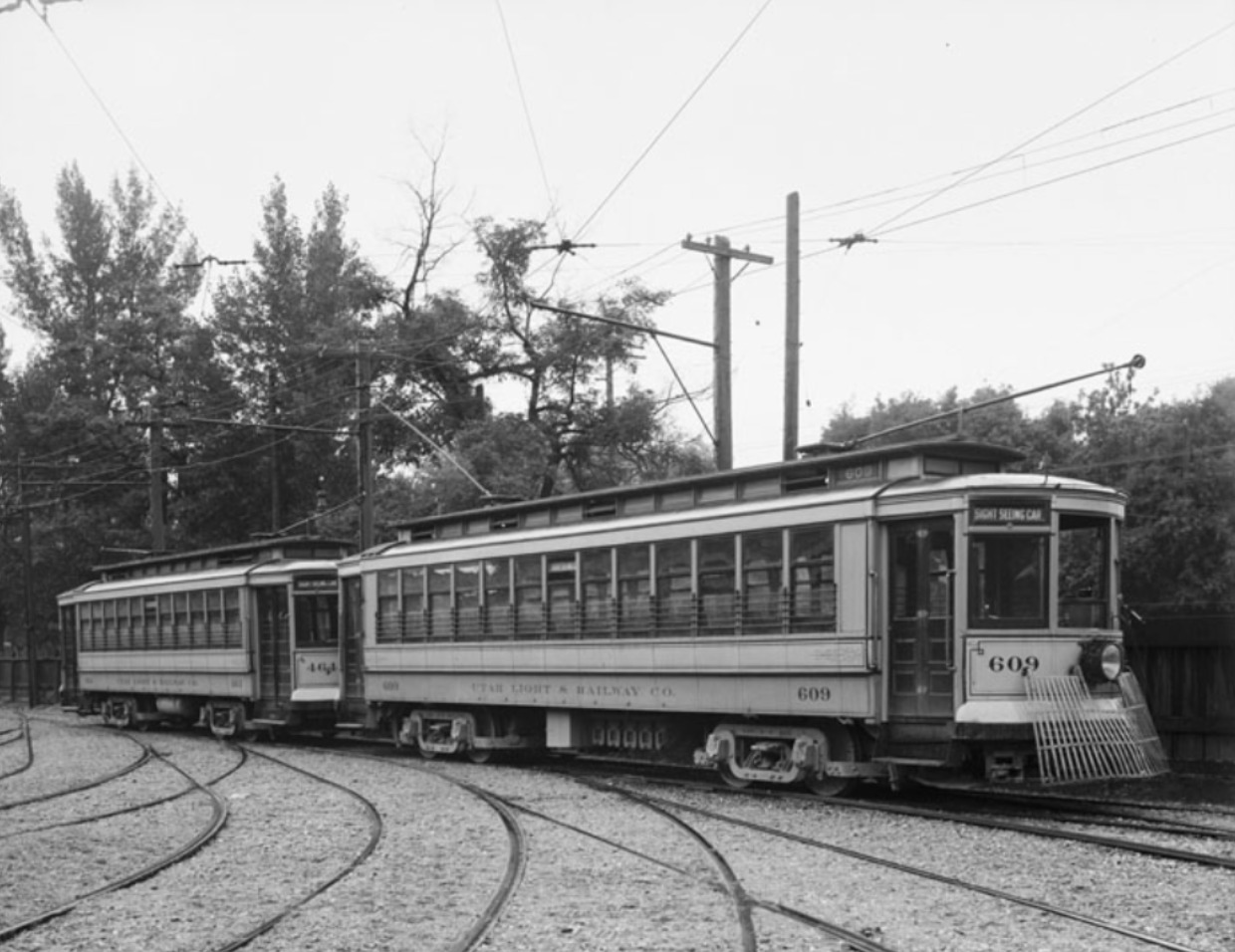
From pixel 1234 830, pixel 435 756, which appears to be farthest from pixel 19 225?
pixel 1234 830

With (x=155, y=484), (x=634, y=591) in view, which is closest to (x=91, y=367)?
(x=155, y=484)

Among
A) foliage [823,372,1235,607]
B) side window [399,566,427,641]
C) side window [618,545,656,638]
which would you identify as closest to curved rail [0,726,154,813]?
side window [399,566,427,641]

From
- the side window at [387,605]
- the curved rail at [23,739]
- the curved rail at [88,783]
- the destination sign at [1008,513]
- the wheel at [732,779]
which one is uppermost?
the destination sign at [1008,513]

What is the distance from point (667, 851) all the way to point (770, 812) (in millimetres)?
2461

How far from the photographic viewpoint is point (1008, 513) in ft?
41.2

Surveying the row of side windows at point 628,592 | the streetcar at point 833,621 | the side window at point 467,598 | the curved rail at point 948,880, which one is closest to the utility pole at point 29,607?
the row of side windows at point 628,592

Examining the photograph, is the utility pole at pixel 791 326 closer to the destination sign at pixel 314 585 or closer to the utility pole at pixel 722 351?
the utility pole at pixel 722 351

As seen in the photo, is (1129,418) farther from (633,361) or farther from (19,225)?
(19,225)

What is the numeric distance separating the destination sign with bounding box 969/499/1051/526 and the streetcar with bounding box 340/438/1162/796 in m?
0.02

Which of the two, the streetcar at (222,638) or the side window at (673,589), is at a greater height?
the side window at (673,589)

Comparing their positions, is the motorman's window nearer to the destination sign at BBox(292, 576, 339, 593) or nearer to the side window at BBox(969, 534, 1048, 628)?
the side window at BBox(969, 534, 1048, 628)

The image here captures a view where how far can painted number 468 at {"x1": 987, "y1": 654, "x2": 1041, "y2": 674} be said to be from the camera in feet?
40.3

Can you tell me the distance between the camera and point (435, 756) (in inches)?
791

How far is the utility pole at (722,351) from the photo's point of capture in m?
18.2
